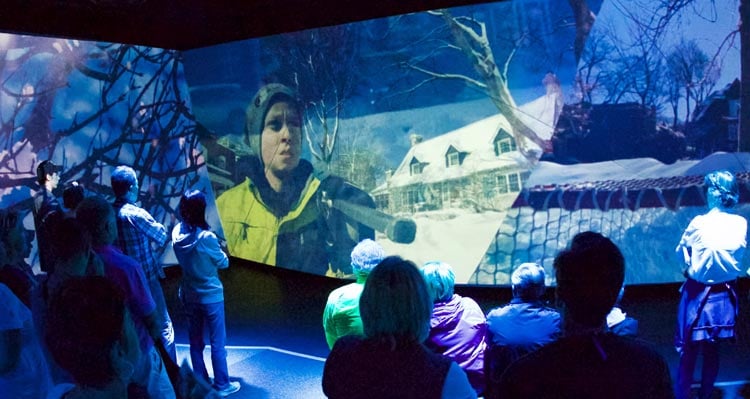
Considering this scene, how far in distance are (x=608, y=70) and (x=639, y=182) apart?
49.8 inches

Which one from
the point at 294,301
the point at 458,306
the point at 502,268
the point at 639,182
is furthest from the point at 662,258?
the point at 458,306

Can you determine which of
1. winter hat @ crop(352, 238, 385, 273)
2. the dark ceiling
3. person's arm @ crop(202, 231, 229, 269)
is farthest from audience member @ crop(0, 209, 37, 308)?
the dark ceiling

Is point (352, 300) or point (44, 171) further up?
point (44, 171)

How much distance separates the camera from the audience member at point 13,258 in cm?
307

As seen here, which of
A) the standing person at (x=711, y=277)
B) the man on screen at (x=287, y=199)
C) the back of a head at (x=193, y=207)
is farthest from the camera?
the man on screen at (x=287, y=199)

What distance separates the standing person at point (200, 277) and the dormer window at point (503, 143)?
12.2 ft

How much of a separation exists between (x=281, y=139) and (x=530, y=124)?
132 inches

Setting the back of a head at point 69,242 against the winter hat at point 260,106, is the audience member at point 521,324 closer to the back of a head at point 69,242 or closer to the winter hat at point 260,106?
the back of a head at point 69,242

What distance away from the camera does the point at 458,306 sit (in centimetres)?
299

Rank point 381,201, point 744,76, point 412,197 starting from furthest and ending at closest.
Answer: point 381,201, point 412,197, point 744,76

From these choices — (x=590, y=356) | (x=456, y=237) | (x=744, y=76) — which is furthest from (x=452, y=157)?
(x=590, y=356)

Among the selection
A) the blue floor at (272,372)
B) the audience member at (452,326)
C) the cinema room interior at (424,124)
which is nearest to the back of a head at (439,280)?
the audience member at (452,326)

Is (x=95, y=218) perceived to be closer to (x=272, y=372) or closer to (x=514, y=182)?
(x=272, y=372)

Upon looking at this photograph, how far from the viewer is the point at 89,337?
1.58m
